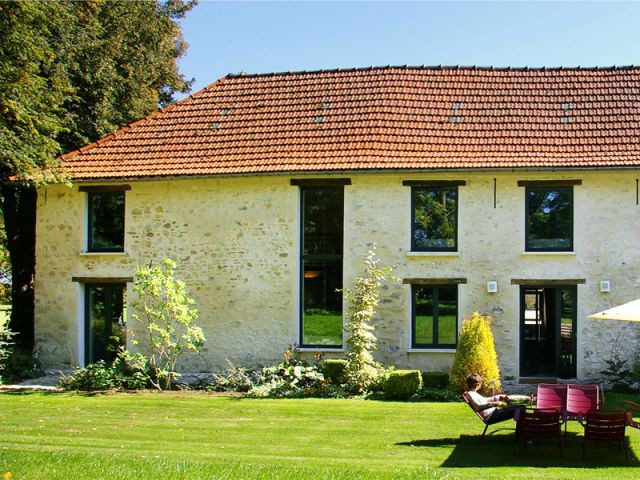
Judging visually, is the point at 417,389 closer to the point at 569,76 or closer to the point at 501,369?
the point at 501,369

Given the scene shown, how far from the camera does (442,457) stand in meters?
9.55

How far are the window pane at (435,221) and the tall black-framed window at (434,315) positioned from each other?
98cm

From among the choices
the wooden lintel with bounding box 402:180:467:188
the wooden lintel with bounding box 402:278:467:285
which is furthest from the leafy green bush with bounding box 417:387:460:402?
the wooden lintel with bounding box 402:180:467:188

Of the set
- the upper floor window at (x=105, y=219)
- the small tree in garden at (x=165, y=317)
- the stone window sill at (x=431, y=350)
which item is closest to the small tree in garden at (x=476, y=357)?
the stone window sill at (x=431, y=350)

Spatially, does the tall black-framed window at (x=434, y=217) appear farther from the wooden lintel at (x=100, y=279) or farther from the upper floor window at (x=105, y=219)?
the upper floor window at (x=105, y=219)

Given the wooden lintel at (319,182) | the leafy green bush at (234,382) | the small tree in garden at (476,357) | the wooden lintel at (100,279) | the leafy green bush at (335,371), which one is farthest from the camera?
the wooden lintel at (100,279)

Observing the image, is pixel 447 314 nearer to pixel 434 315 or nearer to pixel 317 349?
pixel 434 315

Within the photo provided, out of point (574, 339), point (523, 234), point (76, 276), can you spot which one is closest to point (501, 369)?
point (574, 339)

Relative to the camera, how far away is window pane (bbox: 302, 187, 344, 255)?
55.2ft

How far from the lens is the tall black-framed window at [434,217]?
645 inches

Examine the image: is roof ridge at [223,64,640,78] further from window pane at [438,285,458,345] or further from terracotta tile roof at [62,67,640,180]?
window pane at [438,285,458,345]

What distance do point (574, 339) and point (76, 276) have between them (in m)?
11.7

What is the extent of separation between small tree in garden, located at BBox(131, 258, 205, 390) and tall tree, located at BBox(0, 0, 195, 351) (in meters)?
3.42

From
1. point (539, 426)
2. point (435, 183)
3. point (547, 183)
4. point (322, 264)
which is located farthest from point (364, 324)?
point (539, 426)
